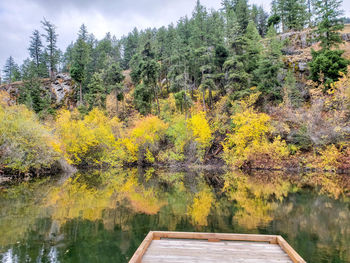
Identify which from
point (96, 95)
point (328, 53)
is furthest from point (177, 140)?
point (328, 53)

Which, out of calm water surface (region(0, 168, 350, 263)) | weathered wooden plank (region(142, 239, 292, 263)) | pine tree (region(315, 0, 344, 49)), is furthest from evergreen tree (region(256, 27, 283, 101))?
weathered wooden plank (region(142, 239, 292, 263))

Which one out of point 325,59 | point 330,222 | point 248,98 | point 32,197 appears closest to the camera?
point 330,222

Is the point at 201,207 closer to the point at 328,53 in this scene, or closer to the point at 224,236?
the point at 224,236

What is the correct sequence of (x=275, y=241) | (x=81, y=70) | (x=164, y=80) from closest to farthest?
(x=275, y=241), (x=81, y=70), (x=164, y=80)

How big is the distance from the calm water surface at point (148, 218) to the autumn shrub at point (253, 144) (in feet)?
37.3

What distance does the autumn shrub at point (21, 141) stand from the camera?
20422 millimetres

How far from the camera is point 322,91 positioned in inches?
1194

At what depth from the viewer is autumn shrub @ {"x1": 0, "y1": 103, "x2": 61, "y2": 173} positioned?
2042cm

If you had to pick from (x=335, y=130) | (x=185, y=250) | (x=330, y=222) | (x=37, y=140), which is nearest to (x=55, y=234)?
(x=185, y=250)

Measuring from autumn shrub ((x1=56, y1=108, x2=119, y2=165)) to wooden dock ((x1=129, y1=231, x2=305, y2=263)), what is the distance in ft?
85.4

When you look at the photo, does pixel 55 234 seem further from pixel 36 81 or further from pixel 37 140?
pixel 36 81

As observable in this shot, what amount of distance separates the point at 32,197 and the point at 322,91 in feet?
101

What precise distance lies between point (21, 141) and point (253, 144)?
74.4 feet

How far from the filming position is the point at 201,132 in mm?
→ 32719
